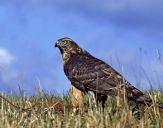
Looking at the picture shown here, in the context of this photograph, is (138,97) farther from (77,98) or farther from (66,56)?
(66,56)

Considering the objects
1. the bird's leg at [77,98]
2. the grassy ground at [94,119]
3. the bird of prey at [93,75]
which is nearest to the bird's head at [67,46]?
the bird of prey at [93,75]

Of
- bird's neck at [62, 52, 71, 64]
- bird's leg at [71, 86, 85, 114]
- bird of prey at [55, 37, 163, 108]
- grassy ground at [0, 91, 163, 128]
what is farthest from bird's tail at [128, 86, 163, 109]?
bird's neck at [62, 52, 71, 64]

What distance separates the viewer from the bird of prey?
9.45 meters

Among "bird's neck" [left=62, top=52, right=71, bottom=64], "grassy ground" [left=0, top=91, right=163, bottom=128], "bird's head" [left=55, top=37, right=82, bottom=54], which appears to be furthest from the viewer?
"bird's head" [left=55, top=37, right=82, bottom=54]

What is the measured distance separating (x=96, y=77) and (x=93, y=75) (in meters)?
0.12

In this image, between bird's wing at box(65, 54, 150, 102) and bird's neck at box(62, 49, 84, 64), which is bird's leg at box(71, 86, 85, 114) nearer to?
bird's wing at box(65, 54, 150, 102)

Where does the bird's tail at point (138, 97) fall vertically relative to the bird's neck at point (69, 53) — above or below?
below

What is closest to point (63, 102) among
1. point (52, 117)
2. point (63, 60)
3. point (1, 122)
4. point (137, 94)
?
point (63, 60)

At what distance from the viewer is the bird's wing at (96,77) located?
31.2ft

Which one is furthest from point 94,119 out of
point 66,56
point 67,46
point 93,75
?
point 67,46

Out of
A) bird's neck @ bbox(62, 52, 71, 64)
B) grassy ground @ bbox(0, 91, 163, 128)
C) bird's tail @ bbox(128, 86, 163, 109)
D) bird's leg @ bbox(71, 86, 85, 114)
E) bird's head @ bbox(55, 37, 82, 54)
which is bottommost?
grassy ground @ bbox(0, 91, 163, 128)

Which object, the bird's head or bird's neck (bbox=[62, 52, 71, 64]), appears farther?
the bird's head

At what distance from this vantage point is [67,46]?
37.4ft

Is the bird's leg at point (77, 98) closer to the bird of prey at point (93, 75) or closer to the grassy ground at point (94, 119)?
the bird of prey at point (93, 75)
